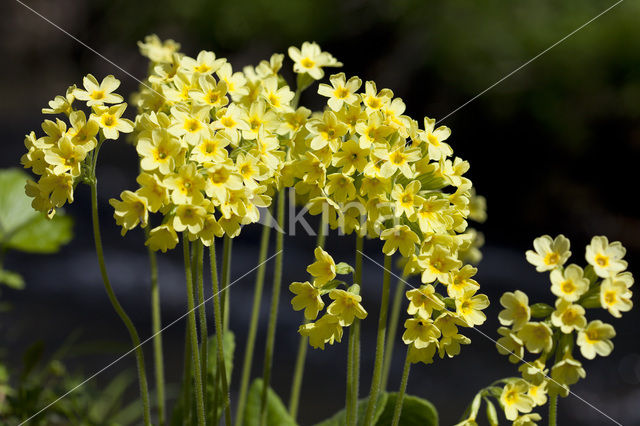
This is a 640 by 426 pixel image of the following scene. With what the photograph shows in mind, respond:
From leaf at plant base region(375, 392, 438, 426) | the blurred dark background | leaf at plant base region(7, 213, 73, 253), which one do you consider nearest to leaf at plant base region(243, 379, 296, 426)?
leaf at plant base region(375, 392, 438, 426)

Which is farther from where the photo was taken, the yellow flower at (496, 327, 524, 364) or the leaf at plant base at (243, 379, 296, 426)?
the leaf at plant base at (243, 379, 296, 426)

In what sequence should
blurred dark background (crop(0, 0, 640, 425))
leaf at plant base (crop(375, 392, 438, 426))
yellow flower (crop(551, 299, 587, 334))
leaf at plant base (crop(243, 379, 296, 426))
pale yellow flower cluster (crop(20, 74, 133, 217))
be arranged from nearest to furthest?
yellow flower (crop(551, 299, 587, 334)) < pale yellow flower cluster (crop(20, 74, 133, 217)) < leaf at plant base (crop(375, 392, 438, 426)) < leaf at plant base (crop(243, 379, 296, 426)) < blurred dark background (crop(0, 0, 640, 425))

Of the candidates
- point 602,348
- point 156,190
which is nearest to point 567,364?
point 602,348

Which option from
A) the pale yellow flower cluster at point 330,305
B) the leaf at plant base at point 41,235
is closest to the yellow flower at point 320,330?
the pale yellow flower cluster at point 330,305

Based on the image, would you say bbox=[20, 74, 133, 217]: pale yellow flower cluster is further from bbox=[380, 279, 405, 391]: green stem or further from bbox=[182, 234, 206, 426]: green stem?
bbox=[380, 279, 405, 391]: green stem

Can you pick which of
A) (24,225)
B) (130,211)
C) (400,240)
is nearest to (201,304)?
(130,211)

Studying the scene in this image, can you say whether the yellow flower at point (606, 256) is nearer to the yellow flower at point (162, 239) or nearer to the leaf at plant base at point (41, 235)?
the yellow flower at point (162, 239)

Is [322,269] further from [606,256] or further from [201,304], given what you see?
[606,256]
